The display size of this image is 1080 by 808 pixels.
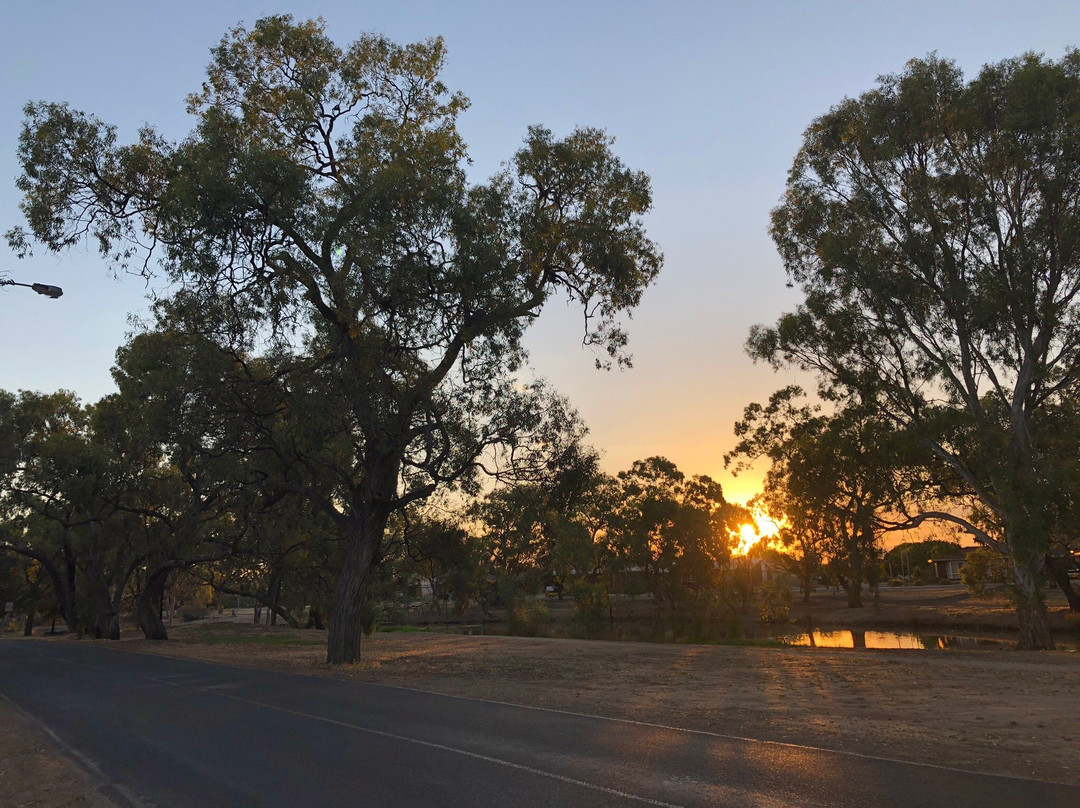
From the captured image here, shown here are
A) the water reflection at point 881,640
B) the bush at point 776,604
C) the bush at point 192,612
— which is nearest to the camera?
the water reflection at point 881,640

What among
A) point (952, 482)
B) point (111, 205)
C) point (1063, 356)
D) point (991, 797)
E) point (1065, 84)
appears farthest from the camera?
point (952, 482)

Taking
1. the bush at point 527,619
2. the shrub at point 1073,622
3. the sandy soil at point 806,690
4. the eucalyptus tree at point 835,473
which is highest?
the eucalyptus tree at point 835,473

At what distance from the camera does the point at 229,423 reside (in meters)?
20.8

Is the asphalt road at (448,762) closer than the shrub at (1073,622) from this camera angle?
Yes

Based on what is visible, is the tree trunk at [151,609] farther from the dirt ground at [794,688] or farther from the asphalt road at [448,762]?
the asphalt road at [448,762]

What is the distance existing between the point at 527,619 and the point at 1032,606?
1391 inches

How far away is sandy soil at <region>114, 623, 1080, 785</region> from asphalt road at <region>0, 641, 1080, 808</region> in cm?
108

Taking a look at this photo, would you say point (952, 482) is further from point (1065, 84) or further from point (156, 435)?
point (156, 435)

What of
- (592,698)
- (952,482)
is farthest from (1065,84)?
(592,698)

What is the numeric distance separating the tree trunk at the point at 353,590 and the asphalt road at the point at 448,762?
24.8 ft

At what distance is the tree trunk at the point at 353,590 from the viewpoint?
2222 centimetres

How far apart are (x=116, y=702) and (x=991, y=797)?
1533cm

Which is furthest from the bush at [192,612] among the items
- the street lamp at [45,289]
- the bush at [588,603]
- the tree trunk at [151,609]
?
the street lamp at [45,289]

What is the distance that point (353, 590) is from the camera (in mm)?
22344
